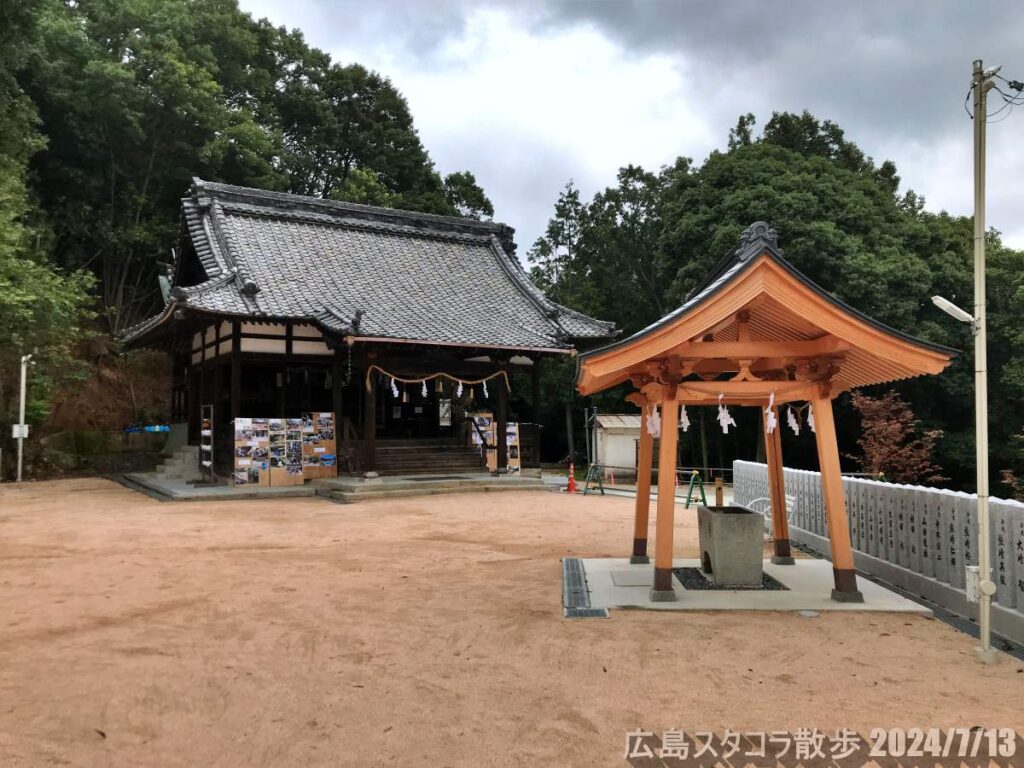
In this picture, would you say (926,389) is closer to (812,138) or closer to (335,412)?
(812,138)

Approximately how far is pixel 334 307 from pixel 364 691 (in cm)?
1292

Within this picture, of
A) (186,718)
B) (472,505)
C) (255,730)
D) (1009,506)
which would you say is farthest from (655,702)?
(472,505)

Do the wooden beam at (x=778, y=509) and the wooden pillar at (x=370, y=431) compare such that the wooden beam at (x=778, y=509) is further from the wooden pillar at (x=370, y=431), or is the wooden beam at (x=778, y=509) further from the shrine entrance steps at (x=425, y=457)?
the shrine entrance steps at (x=425, y=457)

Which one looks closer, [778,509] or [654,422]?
[654,422]

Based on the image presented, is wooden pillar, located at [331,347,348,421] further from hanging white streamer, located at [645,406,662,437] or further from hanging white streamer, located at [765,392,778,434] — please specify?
hanging white streamer, located at [765,392,778,434]

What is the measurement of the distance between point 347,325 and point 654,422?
9196 mm

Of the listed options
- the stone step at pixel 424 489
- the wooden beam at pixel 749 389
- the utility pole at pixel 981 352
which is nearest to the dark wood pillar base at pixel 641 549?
the wooden beam at pixel 749 389

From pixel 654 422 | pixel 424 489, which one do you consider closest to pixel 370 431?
pixel 424 489

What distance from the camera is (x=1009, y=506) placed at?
15.9 ft

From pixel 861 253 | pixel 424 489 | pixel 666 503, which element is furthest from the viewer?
pixel 861 253

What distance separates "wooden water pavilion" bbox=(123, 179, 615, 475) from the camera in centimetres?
1530

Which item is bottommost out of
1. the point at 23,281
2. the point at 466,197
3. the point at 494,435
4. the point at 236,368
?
the point at 494,435

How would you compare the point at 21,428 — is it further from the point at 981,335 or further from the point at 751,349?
the point at 981,335

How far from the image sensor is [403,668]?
428 centimetres
